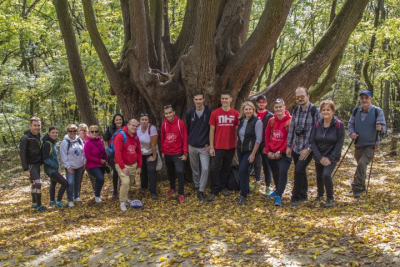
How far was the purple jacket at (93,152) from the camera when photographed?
7129 millimetres

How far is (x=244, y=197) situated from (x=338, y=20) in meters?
4.57

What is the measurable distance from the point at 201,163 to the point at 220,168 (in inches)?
22.2

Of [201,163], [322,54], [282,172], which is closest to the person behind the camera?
[282,172]

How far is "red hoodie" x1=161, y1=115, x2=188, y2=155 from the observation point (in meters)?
6.81

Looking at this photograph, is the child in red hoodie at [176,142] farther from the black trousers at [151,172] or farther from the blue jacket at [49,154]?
the blue jacket at [49,154]

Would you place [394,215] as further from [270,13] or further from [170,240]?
[270,13]

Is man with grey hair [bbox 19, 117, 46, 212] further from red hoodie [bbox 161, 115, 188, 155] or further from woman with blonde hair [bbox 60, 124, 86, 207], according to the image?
red hoodie [bbox 161, 115, 188, 155]

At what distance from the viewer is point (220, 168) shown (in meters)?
7.14

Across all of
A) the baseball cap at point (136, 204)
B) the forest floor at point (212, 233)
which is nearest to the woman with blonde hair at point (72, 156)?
the forest floor at point (212, 233)

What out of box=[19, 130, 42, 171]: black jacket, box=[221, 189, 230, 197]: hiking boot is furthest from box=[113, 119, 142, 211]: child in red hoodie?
box=[221, 189, 230, 197]: hiking boot

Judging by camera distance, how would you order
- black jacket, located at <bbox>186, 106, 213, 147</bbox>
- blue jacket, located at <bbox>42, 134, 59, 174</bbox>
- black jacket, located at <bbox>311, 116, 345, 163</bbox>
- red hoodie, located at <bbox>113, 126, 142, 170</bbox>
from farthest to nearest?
1. blue jacket, located at <bbox>42, 134, 59, 174</bbox>
2. black jacket, located at <bbox>186, 106, 213, 147</bbox>
3. red hoodie, located at <bbox>113, 126, 142, 170</bbox>
4. black jacket, located at <bbox>311, 116, 345, 163</bbox>

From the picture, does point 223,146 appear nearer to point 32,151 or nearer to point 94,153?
point 94,153

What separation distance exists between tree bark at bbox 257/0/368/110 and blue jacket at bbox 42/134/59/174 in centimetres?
533

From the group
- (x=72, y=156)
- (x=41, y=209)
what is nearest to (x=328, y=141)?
(x=72, y=156)
